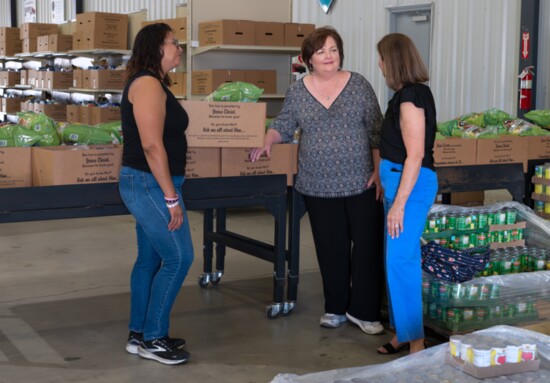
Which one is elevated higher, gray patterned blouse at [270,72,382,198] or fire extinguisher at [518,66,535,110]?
fire extinguisher at [518,66,535,110]

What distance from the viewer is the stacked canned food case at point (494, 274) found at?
3764mm

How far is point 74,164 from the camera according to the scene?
11.6ft

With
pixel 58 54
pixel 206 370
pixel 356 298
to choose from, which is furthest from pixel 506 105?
pixel 58 54

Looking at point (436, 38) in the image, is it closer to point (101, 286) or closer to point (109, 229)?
point (109, 229)

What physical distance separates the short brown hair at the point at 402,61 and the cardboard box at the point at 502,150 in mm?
1416

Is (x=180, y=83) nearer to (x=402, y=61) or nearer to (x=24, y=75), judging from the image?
(x=402, y=61)

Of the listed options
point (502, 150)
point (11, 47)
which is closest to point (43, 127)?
point (502, 150)

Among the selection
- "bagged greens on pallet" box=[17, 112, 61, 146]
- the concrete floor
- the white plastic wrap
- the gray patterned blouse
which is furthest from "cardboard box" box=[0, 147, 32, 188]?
the white plastic wrap

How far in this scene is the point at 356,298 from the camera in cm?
407

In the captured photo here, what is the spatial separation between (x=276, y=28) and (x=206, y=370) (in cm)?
513

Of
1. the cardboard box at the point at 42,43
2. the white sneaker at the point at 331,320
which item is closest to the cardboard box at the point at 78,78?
the cardboard box at the point at 42,43

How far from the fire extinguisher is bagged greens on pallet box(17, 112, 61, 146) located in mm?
4745

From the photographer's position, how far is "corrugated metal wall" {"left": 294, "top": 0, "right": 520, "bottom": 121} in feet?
24.2

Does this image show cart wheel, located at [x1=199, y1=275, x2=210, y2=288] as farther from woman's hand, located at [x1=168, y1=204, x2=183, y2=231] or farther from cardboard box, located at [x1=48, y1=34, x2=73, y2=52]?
cardboard box, located at [x1=48, y1=34, x2=73, y2=52]
